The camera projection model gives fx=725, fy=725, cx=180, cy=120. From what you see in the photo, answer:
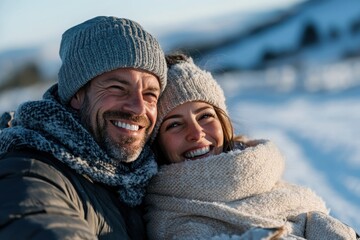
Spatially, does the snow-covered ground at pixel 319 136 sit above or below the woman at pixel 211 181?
below

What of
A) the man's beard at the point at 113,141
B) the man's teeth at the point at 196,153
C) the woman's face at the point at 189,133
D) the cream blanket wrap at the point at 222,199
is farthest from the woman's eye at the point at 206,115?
the man's beard at the point at 113,141

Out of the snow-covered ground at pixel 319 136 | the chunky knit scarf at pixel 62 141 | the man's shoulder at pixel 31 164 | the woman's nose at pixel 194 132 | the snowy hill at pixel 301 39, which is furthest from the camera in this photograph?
the snowy hill at pixel 301 39

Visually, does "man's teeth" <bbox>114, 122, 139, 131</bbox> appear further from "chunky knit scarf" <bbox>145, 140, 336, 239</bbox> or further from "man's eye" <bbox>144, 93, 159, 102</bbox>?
"chunky knit scarf" <bbox>145, 140, 336, 239</bbox>

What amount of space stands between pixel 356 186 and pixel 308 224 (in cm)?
358

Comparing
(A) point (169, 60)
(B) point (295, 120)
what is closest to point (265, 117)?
(B) point (295, 120)

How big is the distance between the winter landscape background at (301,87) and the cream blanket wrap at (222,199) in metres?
0.69

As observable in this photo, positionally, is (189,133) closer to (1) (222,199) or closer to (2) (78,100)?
(1) (222,199)

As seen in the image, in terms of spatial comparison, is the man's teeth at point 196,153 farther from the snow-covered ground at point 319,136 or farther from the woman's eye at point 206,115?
the snow-covered ground at point 319,136

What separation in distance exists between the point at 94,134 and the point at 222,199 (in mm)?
575

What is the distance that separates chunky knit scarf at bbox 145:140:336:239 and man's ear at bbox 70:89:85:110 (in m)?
0.44

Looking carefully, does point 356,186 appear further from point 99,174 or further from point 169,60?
point 99,174

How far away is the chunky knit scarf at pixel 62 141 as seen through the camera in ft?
8.48

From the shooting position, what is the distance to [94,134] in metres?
2.89

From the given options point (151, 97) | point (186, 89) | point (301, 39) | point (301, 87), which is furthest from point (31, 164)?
point (301, 39)
